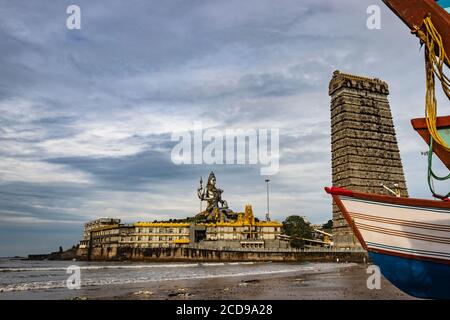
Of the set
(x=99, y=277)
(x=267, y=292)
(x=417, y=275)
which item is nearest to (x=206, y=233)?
(x=99, y=277)

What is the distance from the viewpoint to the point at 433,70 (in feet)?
20.8

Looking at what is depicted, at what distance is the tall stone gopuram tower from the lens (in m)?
76.1

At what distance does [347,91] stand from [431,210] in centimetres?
7751

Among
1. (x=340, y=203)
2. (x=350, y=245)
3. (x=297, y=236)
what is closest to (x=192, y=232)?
(x=297, y=236)

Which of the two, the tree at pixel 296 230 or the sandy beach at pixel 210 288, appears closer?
the sandy beach at pixel 210 288

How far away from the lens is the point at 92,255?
111 m

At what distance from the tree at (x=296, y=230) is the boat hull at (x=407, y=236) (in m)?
72.9

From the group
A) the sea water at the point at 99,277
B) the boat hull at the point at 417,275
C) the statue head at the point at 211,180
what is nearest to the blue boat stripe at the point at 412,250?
the boat hull at the point at 417,275

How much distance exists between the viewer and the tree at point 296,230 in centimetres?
8131

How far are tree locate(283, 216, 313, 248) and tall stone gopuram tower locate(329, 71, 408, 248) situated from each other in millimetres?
9257

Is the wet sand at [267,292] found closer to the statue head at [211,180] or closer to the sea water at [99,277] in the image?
the sea water at [99,277]

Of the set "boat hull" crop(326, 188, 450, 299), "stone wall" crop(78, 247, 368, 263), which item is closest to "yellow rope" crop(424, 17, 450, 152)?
"boat hull" crop(326, 188, 450, 299)

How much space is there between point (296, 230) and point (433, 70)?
8220cm
